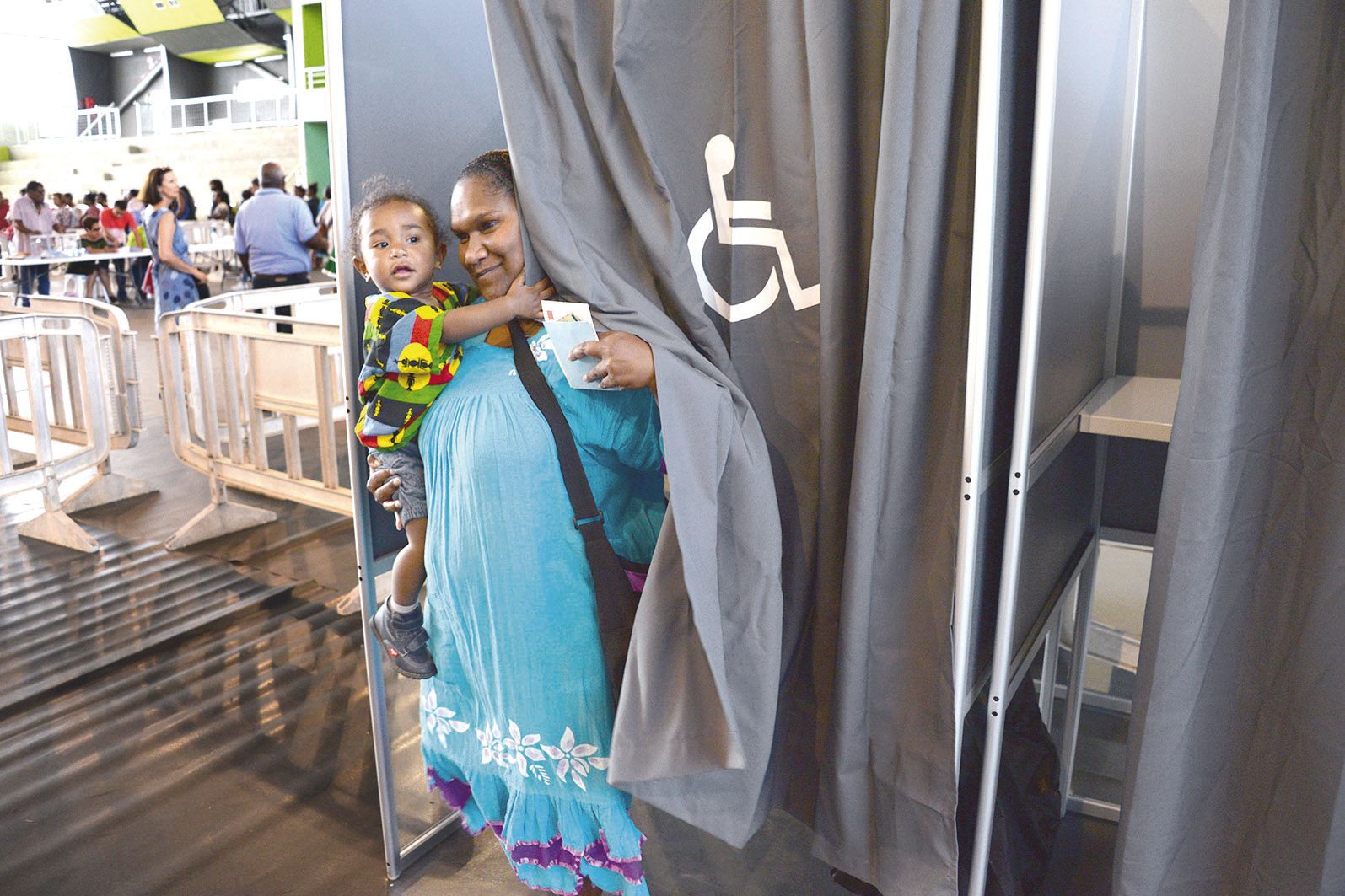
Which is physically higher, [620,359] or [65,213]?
[65,213]

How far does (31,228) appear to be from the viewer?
10375 mm

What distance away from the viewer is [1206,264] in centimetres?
130

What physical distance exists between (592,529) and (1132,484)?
4.82 feet

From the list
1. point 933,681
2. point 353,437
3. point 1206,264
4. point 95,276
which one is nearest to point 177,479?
point 353,437

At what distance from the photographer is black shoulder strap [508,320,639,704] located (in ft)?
5.31

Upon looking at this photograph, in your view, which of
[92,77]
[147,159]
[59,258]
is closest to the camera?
[59,258]

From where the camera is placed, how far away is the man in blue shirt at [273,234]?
584cm

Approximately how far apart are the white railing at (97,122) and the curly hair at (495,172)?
2676 centimetres

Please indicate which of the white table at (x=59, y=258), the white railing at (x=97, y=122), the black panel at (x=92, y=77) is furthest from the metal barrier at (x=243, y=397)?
the black panel at (x=92, y=77)

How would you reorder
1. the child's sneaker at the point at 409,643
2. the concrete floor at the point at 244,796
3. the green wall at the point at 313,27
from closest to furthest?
the child's sneaker at the point at 409,643
the concrete floor at the point at 244,796
the green wall at the point at 313,27

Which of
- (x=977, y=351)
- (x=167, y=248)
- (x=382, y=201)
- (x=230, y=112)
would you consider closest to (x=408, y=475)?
(x=382, y=201)

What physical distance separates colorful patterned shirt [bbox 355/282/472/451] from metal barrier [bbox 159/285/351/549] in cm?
200

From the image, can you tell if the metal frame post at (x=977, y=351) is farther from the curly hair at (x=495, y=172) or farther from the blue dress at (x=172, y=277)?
the blue dress at (x=172, y=277)

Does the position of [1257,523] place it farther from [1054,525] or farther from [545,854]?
[545,854]
